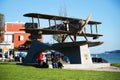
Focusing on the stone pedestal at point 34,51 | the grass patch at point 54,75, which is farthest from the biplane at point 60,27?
the grass patch at point 54,75

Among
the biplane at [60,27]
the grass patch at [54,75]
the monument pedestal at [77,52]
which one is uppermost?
the biplane at [60,27]

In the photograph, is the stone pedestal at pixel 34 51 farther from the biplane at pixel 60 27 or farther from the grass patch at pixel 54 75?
the grass patch at pixel 54 75

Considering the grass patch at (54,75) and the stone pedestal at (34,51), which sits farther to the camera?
the stone pedestal at (34,51)

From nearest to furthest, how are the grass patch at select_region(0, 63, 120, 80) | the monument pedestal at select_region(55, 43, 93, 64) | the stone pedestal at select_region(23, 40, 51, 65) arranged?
the grass patch at select_region(0, 63, 120, 80) → the monument pedestal at select_region(55, 43, 93, 64) → the stone pedestal at select_region(23, 40, 51, 65)

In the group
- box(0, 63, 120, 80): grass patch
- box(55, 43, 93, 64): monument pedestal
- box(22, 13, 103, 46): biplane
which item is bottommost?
box(0, 63, 120, 80): grass patch

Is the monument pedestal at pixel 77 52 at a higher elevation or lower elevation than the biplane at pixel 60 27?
lower

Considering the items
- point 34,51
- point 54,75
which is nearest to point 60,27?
point 34,51

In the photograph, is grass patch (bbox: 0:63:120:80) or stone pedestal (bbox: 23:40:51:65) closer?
grass patch (bbox: 0:63:120:80)

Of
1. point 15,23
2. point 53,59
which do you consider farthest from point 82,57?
point 15,23

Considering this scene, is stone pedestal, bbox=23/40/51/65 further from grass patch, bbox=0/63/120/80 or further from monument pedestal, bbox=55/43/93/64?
grass patch, bbox=0/63/120/80

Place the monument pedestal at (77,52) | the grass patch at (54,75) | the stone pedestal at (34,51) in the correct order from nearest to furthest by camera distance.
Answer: the grass patch at (54,75) < the monument pedestal at (77,52) < the stone pedestal at (34,51)

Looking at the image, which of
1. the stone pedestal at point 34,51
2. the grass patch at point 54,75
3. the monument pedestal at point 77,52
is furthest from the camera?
the stone pedestal at point 34,51

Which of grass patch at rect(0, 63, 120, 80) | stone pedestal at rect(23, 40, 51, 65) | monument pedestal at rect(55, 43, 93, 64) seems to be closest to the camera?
grass patch at rect(0, 63, 120, 80)

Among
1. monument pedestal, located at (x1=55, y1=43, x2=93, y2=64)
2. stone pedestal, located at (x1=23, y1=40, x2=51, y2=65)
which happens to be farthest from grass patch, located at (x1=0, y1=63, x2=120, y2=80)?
stone pedestal, located at (x1=23, y1=40, x2=51, y2=65)
